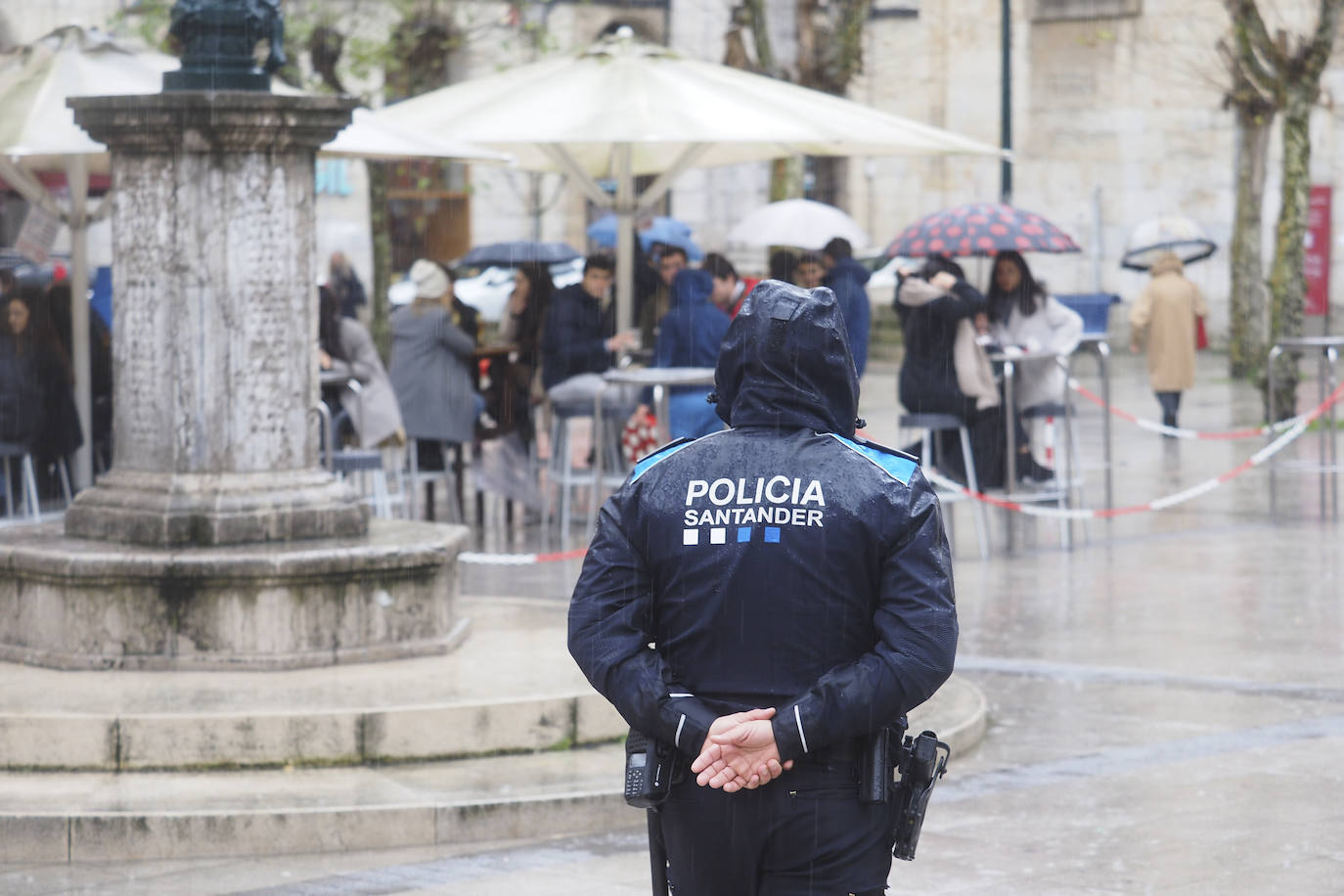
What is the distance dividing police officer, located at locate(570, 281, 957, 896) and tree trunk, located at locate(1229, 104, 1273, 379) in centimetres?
2034

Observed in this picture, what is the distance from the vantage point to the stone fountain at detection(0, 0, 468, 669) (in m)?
7.88

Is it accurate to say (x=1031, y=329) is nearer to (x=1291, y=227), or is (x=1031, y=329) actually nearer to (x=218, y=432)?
(x=218, y=432)

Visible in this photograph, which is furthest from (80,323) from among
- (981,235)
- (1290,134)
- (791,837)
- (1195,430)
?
(1290,134)

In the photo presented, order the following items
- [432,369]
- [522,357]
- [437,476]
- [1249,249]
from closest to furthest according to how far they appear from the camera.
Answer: [432,369] → [437,476] → [522,357] → [1249,249]

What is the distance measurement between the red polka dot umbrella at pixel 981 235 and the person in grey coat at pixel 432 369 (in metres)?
3.25

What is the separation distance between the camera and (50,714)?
7.11 metres

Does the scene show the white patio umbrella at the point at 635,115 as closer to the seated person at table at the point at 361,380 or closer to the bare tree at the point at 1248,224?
the seated person at table at the point at 361,380

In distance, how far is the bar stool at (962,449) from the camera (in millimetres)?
12898

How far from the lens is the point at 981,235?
563 inches

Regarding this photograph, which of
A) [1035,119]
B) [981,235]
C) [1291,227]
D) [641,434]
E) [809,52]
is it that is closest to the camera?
[641,434]

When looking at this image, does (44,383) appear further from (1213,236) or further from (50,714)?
(1213,236)

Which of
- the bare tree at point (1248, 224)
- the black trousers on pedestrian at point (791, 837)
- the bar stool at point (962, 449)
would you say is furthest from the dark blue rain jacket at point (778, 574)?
the bare tree at point (1248, 224)

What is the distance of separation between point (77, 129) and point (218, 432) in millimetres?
4036

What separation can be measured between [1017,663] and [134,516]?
3.96 meters
